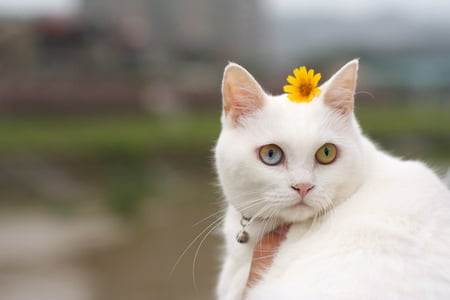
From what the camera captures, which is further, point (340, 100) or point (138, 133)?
point (138, 133)

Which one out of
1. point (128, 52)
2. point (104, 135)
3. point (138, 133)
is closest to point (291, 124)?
point (104, 135)

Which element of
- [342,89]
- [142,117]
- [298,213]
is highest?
[342,89]

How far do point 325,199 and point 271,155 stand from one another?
0.14 meters

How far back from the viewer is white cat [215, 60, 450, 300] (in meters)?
0.96

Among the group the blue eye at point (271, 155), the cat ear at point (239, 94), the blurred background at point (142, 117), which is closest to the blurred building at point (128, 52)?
the blurred background at point (142, 117)

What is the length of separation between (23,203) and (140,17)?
648 centimetres

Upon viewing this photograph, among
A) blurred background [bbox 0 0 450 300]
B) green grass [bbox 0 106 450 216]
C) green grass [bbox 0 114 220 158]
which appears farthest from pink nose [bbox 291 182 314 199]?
green grass [bbox 0 114 220 158]

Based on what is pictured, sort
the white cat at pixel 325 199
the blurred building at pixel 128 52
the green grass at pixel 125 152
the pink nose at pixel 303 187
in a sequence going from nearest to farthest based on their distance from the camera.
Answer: the white cat at pixel 325 199 < the pink nose at pixel 303 187 < the green grass at pixel 125 152 < the blurred building at pixel 128 52

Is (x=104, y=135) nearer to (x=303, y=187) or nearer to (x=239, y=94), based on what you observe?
(x=239, y=94)

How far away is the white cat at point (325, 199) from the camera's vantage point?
956 millimetres

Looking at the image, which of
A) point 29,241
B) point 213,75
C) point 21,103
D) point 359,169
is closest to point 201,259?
point 29,241

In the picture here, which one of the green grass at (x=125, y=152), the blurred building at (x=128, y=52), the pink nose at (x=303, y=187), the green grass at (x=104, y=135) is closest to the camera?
the pink nose at (x=303, y=187)

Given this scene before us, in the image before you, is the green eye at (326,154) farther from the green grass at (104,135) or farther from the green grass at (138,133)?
the green grass at (104,135)

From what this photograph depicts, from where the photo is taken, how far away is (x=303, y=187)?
3.57ft
